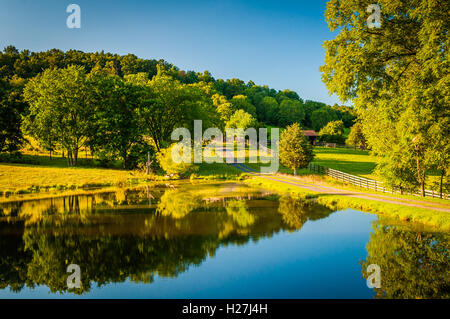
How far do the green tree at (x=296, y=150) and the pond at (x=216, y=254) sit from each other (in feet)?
69.7

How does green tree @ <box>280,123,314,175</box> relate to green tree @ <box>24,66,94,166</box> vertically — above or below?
below

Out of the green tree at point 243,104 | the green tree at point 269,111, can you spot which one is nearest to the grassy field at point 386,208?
the green tree at point 243,104

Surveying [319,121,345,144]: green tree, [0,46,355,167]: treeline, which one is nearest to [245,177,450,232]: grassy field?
[0,46,355,167]: treeline

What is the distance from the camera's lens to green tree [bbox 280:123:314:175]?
136ft

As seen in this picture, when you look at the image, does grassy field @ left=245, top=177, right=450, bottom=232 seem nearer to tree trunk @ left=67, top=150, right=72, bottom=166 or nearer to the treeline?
the treeline

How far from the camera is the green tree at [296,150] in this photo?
41312 mm

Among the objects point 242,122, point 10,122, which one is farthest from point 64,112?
point 242,122

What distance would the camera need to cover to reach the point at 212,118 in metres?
63.0

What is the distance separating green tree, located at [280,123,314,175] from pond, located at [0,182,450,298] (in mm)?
21249

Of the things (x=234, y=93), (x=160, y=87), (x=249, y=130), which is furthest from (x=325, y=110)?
(x=160, y=87)

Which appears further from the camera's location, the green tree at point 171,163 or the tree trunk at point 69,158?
the tree trunk at point 69,158

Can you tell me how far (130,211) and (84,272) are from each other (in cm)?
956

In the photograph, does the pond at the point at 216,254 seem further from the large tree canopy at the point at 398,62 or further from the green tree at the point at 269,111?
the green tree at the point at 269,111
